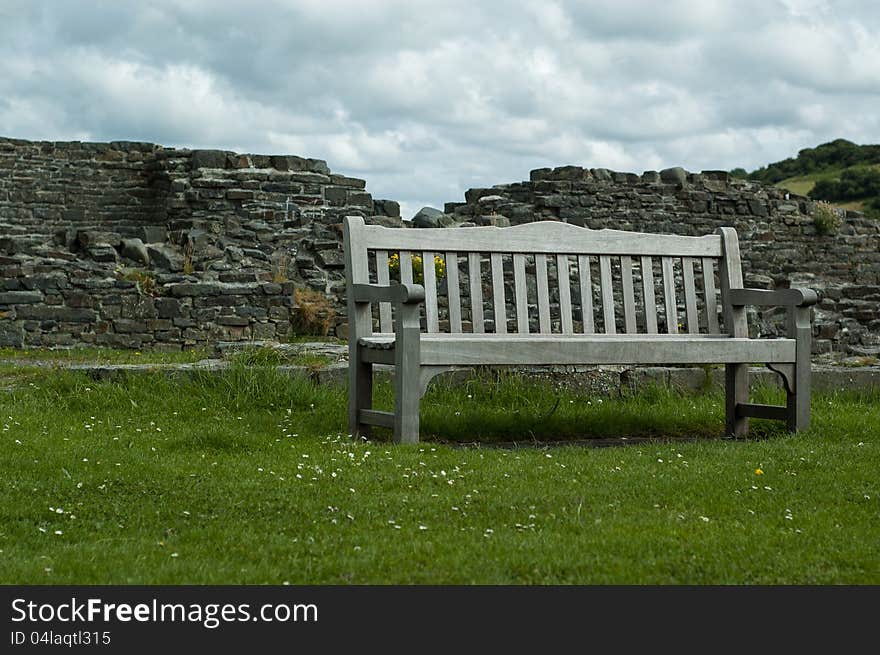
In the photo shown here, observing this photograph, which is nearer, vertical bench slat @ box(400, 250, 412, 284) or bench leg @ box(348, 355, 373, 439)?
bench leg @ box(348, 355, 373, 439)

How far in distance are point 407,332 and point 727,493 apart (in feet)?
5.72

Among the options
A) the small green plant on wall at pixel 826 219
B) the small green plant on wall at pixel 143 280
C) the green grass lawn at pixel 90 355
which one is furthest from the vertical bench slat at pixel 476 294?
the small green plant on wall at pixel 826 219

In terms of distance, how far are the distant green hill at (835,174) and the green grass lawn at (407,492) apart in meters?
33.4

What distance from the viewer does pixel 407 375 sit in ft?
17.5

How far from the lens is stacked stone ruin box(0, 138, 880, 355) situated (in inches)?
428

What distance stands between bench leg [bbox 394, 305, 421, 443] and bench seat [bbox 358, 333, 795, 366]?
2.1 inches

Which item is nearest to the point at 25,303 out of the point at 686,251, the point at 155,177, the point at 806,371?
the point at 155,177

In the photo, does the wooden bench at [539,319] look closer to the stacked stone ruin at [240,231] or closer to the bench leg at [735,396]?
the bench leg at [735,396]

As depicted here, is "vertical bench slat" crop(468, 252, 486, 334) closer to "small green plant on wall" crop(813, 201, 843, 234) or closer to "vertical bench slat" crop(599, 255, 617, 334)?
"vertical bench slat" crop(599, 255, 617, 334)

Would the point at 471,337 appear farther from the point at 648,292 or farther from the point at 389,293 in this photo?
the point at 648,292

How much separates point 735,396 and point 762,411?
0.18 meters

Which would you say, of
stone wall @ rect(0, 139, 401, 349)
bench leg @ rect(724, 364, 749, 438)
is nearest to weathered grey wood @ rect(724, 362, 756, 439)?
bench leg @ rect(724, 364, 749, 438)

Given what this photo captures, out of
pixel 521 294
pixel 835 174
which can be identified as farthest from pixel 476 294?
pixel 835 174
